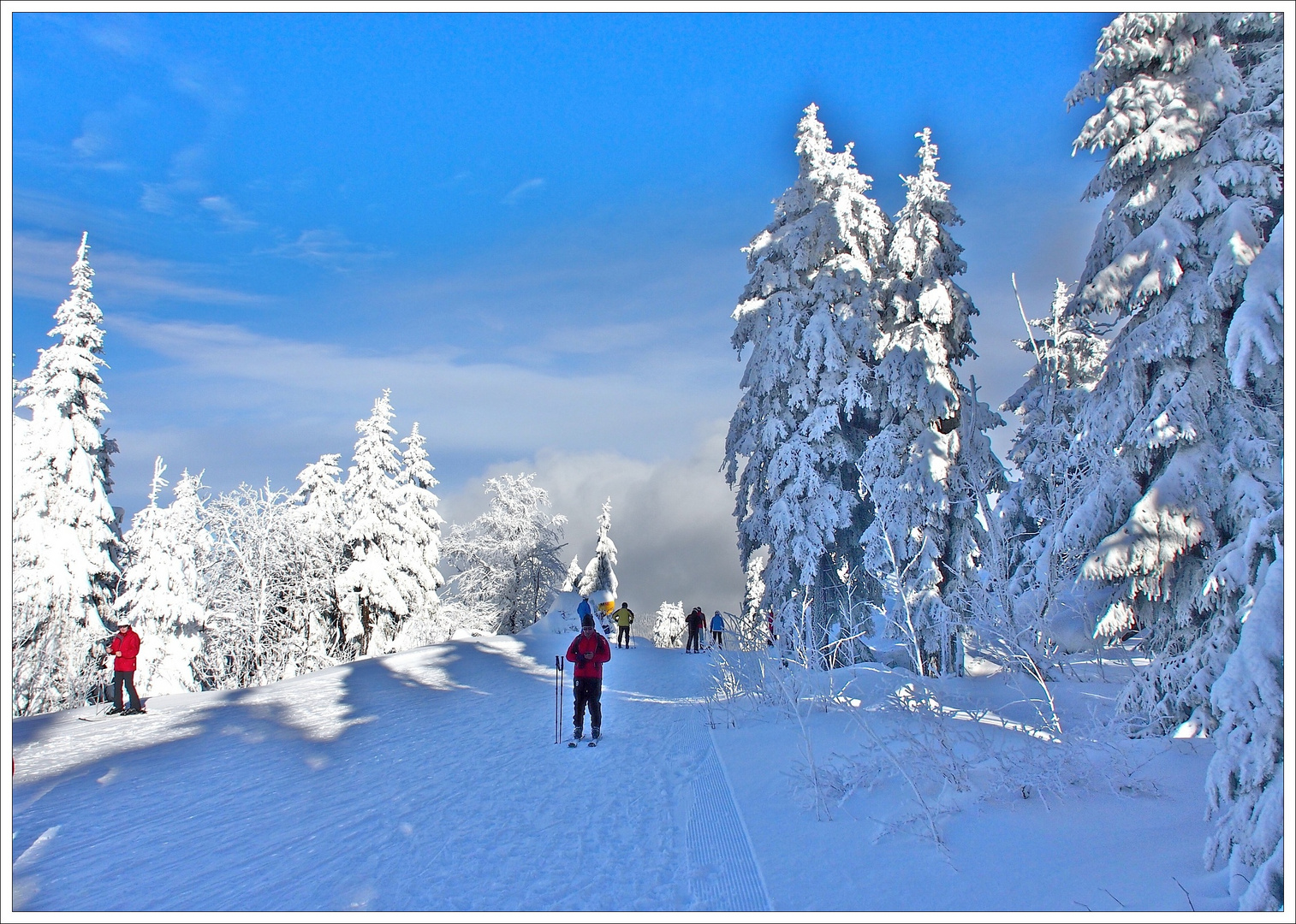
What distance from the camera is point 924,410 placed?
1725 cm

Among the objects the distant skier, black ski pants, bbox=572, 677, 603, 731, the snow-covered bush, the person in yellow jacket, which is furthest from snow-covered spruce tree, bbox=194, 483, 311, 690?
black ski pants, bbox=572, 677, 603, 731

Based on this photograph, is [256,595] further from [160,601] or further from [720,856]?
[720,856]

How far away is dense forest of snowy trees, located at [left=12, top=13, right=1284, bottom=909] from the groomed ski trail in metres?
2.83

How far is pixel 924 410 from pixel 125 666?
666 inches

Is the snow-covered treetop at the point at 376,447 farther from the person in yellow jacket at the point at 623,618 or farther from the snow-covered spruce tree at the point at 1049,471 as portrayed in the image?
the snow-covered spruce tree at the point at 1049,471

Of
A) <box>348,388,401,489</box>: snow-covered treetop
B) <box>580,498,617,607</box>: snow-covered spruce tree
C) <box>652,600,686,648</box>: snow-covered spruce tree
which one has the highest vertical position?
<box>348,388,401,489</box>: snow-covered treetop

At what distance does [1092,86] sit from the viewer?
35.0ft

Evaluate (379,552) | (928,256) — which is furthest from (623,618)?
(928,256)

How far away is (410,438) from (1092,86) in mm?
31300

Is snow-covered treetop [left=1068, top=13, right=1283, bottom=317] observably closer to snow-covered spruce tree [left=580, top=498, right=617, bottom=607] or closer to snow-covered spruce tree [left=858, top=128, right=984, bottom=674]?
snow-covered spruce tree [left=858, top=128, right=984, bottom=674]

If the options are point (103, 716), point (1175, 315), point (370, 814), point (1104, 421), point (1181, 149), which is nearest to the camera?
point (370, 814)

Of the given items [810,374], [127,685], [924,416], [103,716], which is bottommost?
[103,716]

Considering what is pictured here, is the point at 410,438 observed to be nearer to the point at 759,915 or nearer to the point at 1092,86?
the point at 1092,86

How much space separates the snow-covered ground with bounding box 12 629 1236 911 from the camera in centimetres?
459
